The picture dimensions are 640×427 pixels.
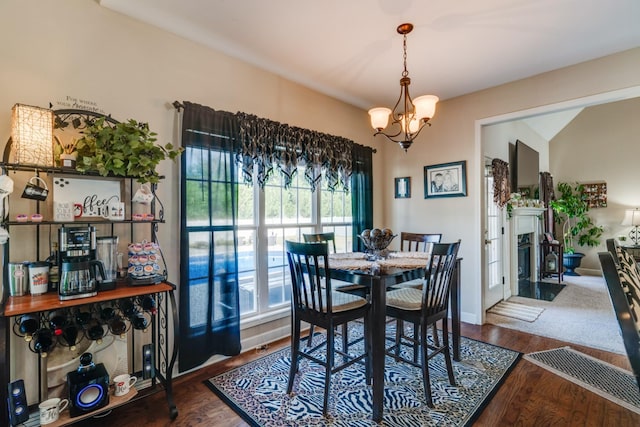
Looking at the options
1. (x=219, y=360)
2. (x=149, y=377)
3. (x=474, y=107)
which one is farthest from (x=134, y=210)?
(x=474, y=107)

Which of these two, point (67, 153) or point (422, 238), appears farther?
point (422, 238)

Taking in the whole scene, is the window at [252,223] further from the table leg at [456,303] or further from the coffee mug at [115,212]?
the table leg at [456,303]

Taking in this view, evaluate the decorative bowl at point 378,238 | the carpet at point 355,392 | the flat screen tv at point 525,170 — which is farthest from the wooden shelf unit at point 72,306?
the flat screen tv at point 525,170

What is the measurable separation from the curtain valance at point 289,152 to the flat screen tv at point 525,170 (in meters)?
3.03

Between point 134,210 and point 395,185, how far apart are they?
3197 millimetres

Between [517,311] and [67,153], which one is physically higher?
[67,153]

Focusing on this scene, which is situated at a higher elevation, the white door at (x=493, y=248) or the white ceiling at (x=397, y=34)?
the white ceiling at (x=397, y=34)

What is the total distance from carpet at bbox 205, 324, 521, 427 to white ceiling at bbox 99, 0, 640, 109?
269 centimetres

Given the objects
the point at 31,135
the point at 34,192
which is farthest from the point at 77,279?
the point at 31,135

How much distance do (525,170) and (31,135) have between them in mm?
6187

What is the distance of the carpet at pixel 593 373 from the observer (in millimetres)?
2072

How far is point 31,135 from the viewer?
1.60 meters

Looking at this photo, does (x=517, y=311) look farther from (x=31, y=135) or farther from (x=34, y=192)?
(x=31, y=135)

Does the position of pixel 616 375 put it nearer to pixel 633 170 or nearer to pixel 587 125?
pixel 633 170
